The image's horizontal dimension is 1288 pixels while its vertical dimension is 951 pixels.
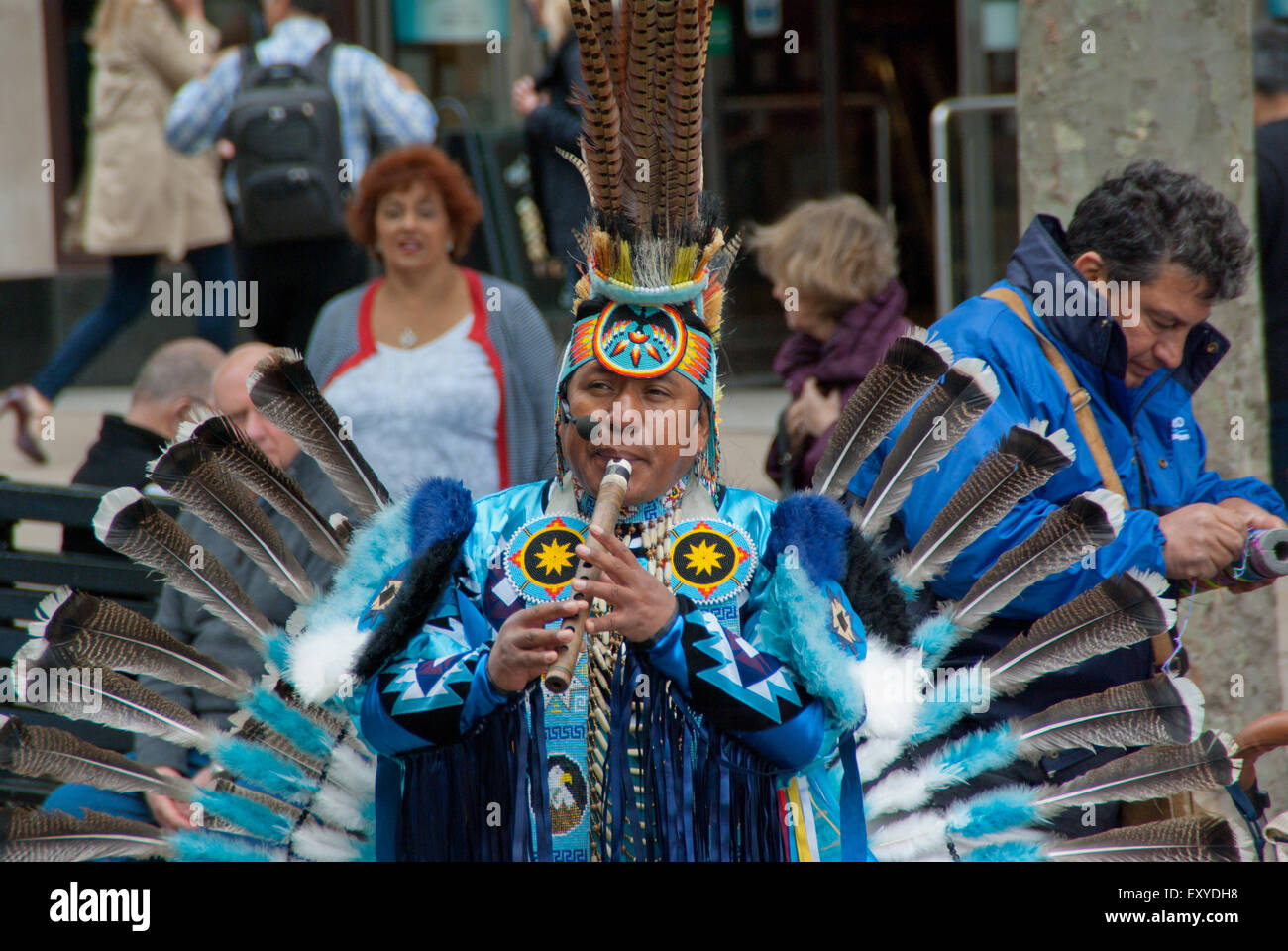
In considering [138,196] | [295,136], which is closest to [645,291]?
[295,136]

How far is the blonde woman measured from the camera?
4359 mm

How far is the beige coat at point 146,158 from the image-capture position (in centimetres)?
709

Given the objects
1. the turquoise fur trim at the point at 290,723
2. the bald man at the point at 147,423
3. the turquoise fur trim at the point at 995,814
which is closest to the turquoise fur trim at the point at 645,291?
the turquoise fur trim at the point at 290,723

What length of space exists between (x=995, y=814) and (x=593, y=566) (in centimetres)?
98

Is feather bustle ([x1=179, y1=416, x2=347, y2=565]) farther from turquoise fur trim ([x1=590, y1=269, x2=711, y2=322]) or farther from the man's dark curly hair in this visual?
the man's dark curly hair

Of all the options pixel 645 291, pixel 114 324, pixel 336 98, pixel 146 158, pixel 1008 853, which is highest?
pixel 146 158

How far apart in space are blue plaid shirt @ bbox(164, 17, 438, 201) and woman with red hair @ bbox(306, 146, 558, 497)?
3.59 ft

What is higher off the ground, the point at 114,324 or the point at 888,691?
the point at 114,324

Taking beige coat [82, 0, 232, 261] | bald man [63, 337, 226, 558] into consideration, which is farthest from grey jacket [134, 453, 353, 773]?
beige coat [82, 0, 232, 261]

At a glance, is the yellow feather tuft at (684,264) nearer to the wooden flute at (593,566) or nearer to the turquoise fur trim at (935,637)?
the wooden flute at (593,566)

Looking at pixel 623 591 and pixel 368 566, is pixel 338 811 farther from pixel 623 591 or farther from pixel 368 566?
pixel 623 591

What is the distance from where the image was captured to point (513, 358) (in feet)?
15.3

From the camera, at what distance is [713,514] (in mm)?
2598

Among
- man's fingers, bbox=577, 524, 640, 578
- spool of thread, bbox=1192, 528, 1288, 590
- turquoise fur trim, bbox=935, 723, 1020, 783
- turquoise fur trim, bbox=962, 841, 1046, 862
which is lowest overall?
turquoise fur trim, bbox=962, 841, 1046, 862
